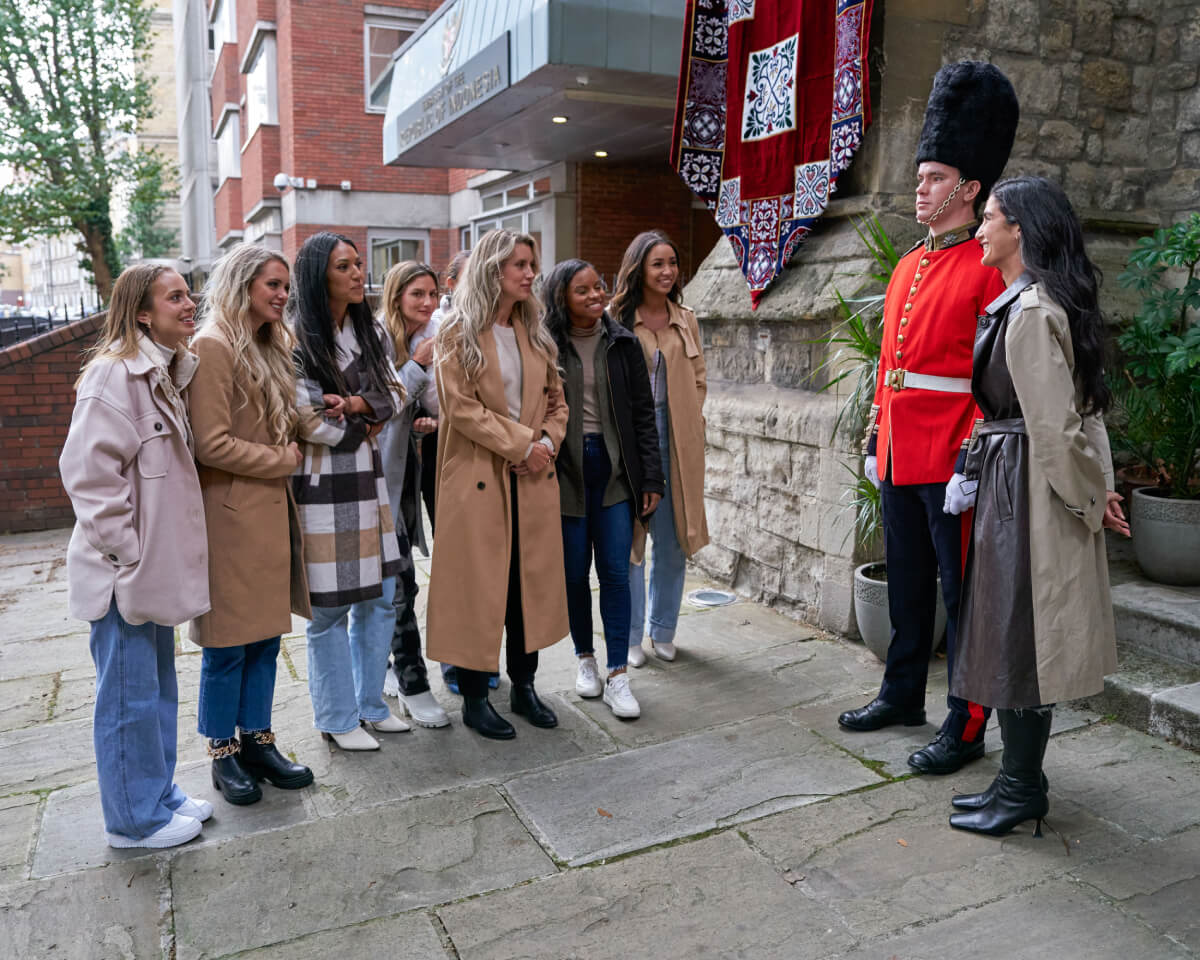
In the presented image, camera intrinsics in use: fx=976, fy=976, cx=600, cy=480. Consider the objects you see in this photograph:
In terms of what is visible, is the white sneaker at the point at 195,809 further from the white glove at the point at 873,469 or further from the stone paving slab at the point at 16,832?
the white glove at the point at 873,469

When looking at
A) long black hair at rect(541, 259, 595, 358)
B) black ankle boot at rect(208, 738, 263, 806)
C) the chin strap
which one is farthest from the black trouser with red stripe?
black ankle boot at rect(208, 738, 263, 806)

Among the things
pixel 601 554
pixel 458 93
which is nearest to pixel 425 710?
pixel 601 554

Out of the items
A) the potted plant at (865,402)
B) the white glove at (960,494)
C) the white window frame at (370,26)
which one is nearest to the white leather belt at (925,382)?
the white glove at (960,494)

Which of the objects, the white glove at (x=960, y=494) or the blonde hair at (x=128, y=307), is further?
the white glove at (x=960, y=494)

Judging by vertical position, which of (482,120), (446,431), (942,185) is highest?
(482,120)

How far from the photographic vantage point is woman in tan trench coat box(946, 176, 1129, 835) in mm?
2771

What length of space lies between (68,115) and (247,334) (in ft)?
62.1

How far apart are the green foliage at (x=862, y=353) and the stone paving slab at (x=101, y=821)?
272cm

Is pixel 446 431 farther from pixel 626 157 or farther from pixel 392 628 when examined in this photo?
pixel 626 157

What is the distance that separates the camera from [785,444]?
5254mm

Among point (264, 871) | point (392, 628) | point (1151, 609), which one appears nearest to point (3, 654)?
point (392, 628)

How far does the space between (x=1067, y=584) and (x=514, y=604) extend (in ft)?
6.67

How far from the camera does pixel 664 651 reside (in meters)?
4.75

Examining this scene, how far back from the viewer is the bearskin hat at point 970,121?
11.4 feet
